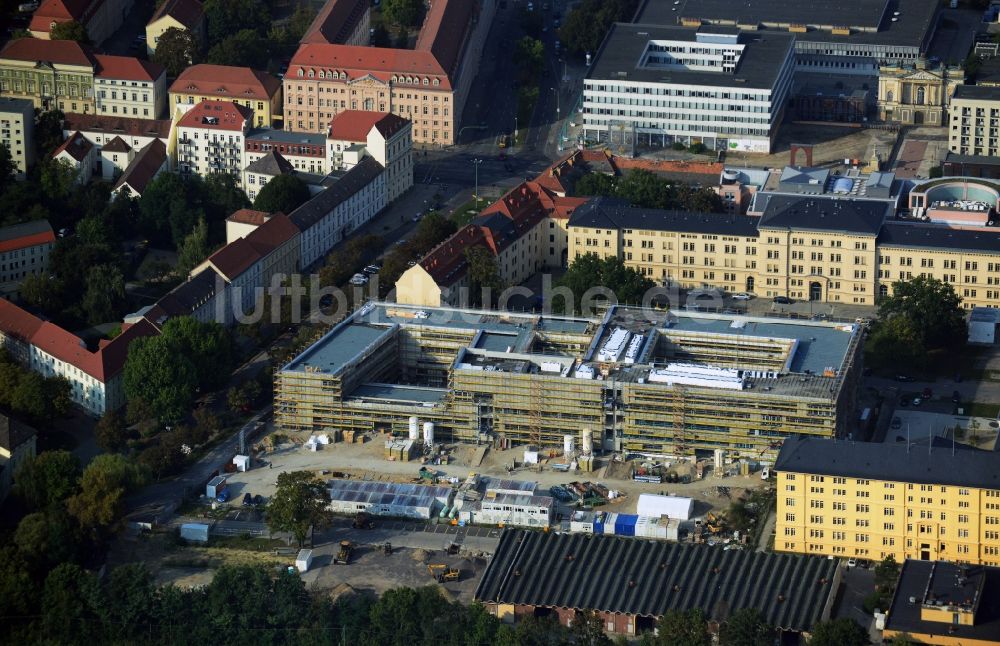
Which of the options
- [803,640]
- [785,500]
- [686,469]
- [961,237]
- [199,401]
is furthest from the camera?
[961,237]

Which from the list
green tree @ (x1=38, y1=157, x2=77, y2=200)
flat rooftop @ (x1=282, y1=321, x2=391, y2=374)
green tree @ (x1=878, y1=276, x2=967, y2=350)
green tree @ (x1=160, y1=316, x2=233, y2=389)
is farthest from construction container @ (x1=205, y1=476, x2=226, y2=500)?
green tree @ (x1=38, y1=157, x2=77, y2=200)

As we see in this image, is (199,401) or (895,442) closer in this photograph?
(895,442)

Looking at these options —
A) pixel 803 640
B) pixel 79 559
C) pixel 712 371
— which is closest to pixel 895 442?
pixel 712 371

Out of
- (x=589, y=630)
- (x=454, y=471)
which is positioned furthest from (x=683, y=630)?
(x=454, y=471)

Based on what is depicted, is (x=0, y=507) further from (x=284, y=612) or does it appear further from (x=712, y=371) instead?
(x=712, y=371)

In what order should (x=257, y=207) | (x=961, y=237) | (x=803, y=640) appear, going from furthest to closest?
(x=257, y=207), (x=961, y=237), (x=803, y=640)

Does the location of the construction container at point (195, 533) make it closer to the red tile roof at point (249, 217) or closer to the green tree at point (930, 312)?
the red tile roof at point (249, 217)

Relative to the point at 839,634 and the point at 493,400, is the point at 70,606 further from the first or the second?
the point at 839,634
